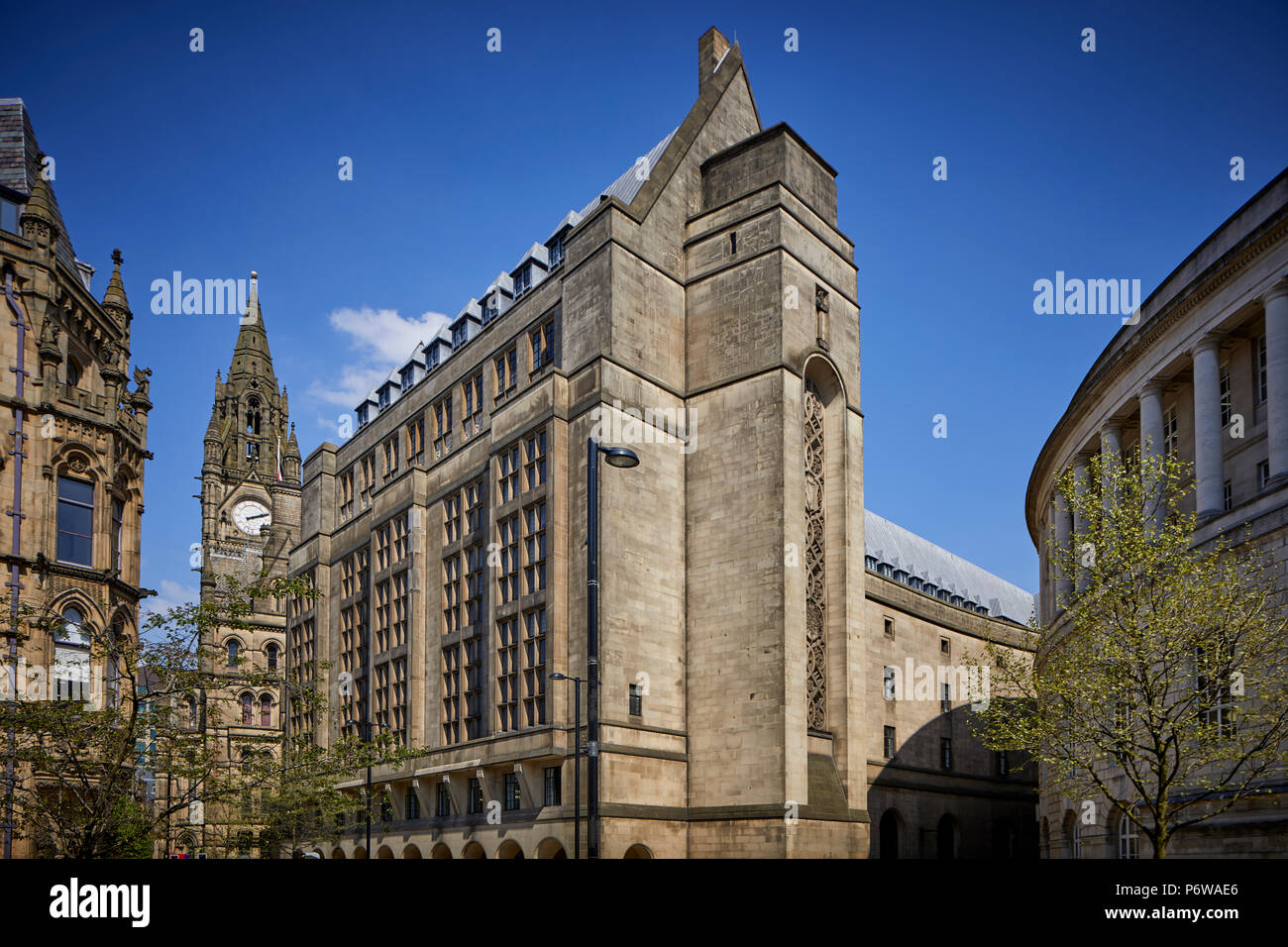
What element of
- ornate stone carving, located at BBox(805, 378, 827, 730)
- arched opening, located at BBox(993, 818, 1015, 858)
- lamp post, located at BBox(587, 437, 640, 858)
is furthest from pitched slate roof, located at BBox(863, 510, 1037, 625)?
lamp post, located at BBox(587, 437, 640, 858)

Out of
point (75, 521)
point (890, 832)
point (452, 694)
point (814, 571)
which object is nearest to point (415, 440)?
point (452, 694)

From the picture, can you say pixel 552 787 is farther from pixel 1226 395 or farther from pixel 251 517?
pixel 251 517

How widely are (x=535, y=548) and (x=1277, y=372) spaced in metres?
26.8

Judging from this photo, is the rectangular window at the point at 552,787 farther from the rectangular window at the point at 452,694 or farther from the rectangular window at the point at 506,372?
the rectangular window at the point at 506,372

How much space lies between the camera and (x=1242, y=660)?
78.4 feet

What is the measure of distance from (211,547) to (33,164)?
7815 centimetres

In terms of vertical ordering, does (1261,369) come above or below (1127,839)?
above

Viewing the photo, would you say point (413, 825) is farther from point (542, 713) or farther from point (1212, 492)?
point (1212, 492)

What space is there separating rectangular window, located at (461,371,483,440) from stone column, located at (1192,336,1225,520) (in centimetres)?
3167

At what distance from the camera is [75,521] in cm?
3341

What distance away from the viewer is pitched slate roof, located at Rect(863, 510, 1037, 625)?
79688mm

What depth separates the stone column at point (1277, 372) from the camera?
2678 centimetres

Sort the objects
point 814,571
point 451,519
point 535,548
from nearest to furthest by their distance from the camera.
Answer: point 535,548 → point 814,571 → point 451,519
